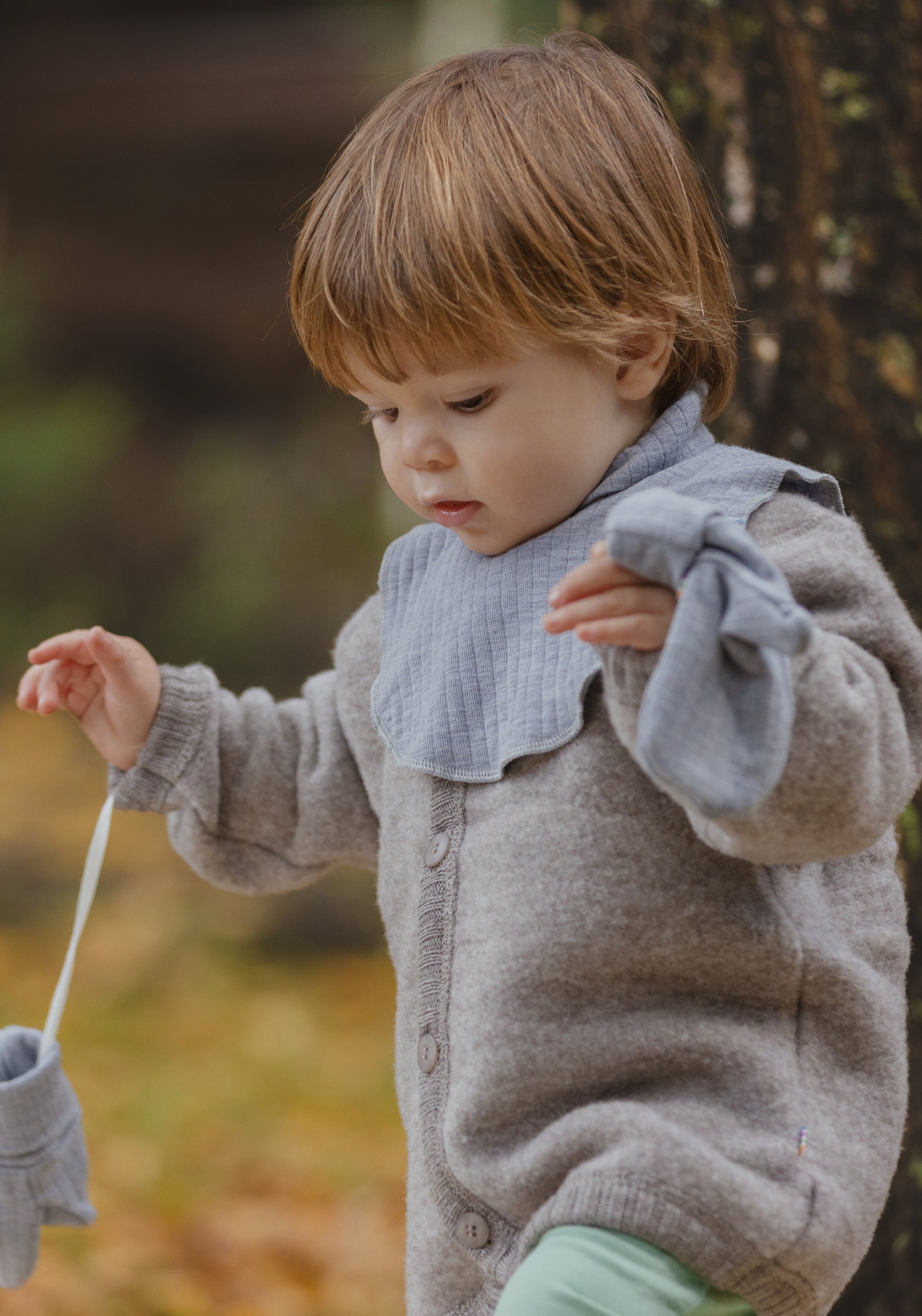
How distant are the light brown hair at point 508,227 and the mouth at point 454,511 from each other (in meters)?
0.13

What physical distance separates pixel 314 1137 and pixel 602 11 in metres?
2.12

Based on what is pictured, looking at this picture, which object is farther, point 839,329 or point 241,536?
point 241,536

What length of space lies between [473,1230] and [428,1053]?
6.1 inches

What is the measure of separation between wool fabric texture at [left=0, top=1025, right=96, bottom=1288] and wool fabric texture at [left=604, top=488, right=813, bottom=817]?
80cm

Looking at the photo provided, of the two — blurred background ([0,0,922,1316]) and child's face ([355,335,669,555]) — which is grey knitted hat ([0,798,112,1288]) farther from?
blurred background ([0,0,922,1316])

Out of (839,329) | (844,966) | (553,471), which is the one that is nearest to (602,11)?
(839,329)

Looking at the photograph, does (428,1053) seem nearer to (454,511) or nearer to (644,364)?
(454,511)

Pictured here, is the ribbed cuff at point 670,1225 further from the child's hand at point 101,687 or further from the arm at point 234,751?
the child's hand at point 101,687

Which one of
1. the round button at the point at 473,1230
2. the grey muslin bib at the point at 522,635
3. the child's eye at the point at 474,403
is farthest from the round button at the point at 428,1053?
the child's eye at the point at 474,403

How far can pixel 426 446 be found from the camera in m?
1.09

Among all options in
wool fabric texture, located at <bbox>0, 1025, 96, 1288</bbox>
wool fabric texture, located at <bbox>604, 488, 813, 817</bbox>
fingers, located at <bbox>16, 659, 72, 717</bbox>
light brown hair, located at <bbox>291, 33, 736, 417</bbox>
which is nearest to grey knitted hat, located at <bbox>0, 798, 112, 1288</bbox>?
wool fabric texture, located at <bbox>0, 1025, 96, 1288</bbox>

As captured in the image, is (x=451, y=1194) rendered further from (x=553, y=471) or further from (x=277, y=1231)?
(x=277, y=1231)

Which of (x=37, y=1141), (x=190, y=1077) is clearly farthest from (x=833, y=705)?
(x=190, y=1077)

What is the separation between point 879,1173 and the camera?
105 centimetres
